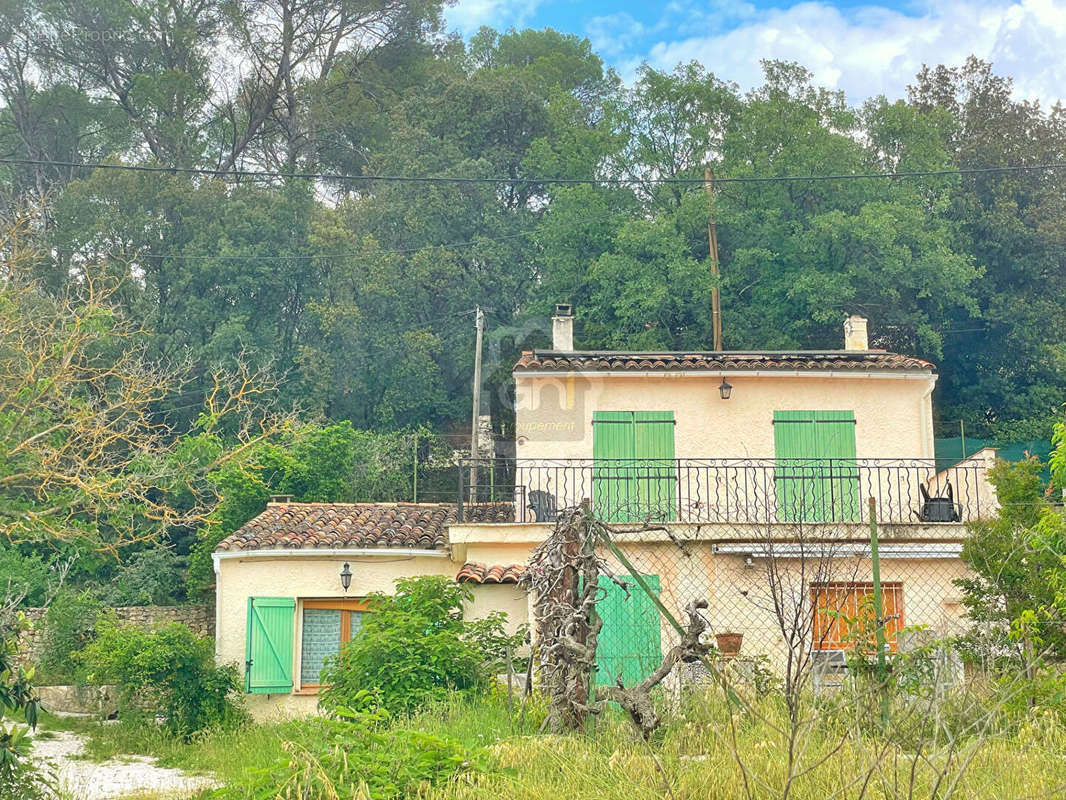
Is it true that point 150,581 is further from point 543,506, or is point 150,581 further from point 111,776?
point 543,506

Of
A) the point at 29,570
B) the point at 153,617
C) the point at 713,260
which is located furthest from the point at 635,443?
the point at 713,260

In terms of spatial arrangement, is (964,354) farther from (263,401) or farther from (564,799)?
(564,799)

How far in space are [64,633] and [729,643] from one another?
11.6 m

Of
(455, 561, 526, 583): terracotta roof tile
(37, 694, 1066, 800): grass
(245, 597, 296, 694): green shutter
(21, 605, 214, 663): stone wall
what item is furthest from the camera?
(21, 605, 214, 663): stone wall

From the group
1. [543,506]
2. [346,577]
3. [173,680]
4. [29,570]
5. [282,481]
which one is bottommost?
[173,680]

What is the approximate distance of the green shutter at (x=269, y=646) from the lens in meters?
14.8

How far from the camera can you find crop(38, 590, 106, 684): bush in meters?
17.4

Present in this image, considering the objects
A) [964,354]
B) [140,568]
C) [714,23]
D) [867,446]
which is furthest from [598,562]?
[714,23]

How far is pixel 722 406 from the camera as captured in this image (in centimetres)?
1602

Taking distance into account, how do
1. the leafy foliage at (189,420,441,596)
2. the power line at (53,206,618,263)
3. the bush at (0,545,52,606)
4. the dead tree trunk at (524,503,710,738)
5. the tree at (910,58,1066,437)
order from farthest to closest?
the power line at (53,206,618,263)
the tree at (910,58,1066,437)
the leafy foliage at (189,420,441,596)
the bush at (0,545,52,606)
the dead tree trunk at (524,503,710,738)

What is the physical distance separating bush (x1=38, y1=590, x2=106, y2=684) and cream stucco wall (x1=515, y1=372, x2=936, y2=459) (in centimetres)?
785

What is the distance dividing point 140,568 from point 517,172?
17.4 metres

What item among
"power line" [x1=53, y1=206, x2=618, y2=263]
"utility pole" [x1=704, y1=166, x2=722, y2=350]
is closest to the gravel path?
"utility pole" [x1=704, y1=166, x2=722, y2=350]

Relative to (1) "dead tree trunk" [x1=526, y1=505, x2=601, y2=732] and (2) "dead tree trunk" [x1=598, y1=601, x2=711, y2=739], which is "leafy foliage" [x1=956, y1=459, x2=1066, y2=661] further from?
(1) "dead tree trunk" [x1=526, y1=505, x2=601, y2=732]
